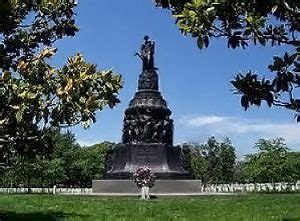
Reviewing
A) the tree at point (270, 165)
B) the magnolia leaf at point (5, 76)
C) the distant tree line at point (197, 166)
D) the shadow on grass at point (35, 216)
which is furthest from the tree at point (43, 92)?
the tree at point (270, 165)

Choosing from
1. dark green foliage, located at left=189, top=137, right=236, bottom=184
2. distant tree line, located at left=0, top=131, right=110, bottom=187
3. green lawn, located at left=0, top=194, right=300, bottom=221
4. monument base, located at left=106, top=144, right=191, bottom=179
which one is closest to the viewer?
green lawn, located at left=0, top=194, right=300, bottom=221

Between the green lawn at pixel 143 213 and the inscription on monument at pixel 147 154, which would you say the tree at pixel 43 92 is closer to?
the green lawn at pixel 143 213

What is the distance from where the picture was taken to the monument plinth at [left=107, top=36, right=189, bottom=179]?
30.0m

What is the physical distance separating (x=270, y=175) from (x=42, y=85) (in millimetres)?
52555

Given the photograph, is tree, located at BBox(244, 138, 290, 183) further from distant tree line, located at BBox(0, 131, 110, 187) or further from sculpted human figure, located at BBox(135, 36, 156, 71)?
sculpted human figure, located at BBox(135, 36, 156, 71)

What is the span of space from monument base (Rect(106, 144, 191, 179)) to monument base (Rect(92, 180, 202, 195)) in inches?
28.8

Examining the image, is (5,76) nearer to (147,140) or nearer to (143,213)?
(143,213)

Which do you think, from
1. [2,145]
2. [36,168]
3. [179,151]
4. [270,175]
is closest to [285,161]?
[270,175]

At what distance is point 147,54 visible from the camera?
33031 millimetres

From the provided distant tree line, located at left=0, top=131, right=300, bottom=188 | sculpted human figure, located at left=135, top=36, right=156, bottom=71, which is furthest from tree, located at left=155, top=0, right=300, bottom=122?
distant tree line, located at left=0, top=131, right=300, bottom=188

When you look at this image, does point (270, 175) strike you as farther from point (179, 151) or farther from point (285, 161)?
point (179, 151)

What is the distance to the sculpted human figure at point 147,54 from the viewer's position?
32938mm

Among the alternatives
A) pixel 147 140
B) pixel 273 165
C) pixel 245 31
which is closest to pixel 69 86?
pixel 245 31

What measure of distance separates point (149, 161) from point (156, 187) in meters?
2.10
